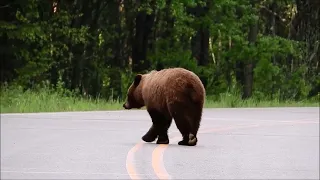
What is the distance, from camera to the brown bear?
43.9 ft

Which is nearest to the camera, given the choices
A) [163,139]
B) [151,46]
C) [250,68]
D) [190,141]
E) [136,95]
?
[190,141]

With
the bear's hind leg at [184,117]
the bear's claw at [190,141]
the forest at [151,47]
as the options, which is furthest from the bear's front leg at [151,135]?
the forest at [151,47]

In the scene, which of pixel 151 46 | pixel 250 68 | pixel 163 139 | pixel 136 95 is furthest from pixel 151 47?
pixel 163 139

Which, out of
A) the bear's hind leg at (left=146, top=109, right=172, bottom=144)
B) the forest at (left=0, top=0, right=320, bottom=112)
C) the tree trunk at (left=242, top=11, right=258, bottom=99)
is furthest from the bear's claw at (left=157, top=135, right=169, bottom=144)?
the tree trunk at (left=242, top=11, right=258, bottom=99)

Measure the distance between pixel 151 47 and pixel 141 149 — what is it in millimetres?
29129

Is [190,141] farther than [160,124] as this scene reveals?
No

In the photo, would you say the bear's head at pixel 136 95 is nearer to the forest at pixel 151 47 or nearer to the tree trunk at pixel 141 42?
the forest at pixel 151 47

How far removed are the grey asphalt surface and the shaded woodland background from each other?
13.1 m

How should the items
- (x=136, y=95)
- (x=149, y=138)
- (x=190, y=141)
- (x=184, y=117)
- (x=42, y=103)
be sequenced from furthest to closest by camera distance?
(x=42, y=103) → (x=136, y=95) → (x=149, y=138) → (x=190, y=141) → (x=184, y=117)

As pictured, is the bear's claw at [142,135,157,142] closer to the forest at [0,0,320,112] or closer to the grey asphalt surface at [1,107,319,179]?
the grey asphalt surface at [1,107,319,179]

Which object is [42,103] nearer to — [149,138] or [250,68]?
[149,138]

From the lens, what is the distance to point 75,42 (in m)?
38.6

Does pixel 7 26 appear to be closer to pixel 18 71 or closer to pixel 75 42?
pixel 18 71

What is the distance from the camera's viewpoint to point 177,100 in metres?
13.4
